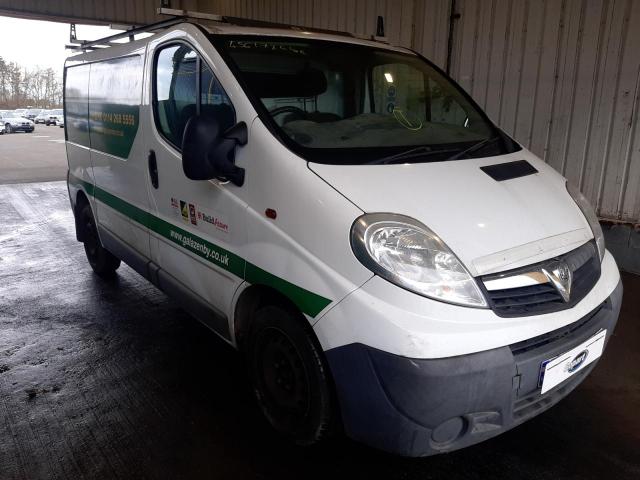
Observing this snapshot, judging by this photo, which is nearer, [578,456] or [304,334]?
[304,334]

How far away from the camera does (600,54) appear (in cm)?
446

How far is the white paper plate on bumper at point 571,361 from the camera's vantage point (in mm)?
1903

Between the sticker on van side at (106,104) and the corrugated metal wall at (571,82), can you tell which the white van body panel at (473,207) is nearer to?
the sticker on van side at (106,104)

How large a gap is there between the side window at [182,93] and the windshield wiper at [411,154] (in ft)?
2.32

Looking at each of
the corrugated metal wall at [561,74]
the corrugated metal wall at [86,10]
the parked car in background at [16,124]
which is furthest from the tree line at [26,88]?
the corrugated metal wall at [561,74]

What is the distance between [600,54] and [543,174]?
8.82 ft

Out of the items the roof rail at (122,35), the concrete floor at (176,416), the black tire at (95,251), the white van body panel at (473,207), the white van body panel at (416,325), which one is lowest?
the concrete floor at (176,416)

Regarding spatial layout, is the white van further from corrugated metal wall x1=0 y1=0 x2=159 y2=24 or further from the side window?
corrugated metal wall x1=0 y1=0 x2=159 y2=24

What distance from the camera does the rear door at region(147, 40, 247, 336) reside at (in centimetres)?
240

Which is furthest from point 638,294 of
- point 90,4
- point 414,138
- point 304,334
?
point 90,4

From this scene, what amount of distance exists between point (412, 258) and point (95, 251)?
3683 mm

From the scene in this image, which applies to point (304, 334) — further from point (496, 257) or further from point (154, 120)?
point (154, 120)

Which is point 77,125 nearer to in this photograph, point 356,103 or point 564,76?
point 356,103

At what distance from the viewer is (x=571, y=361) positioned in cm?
200
